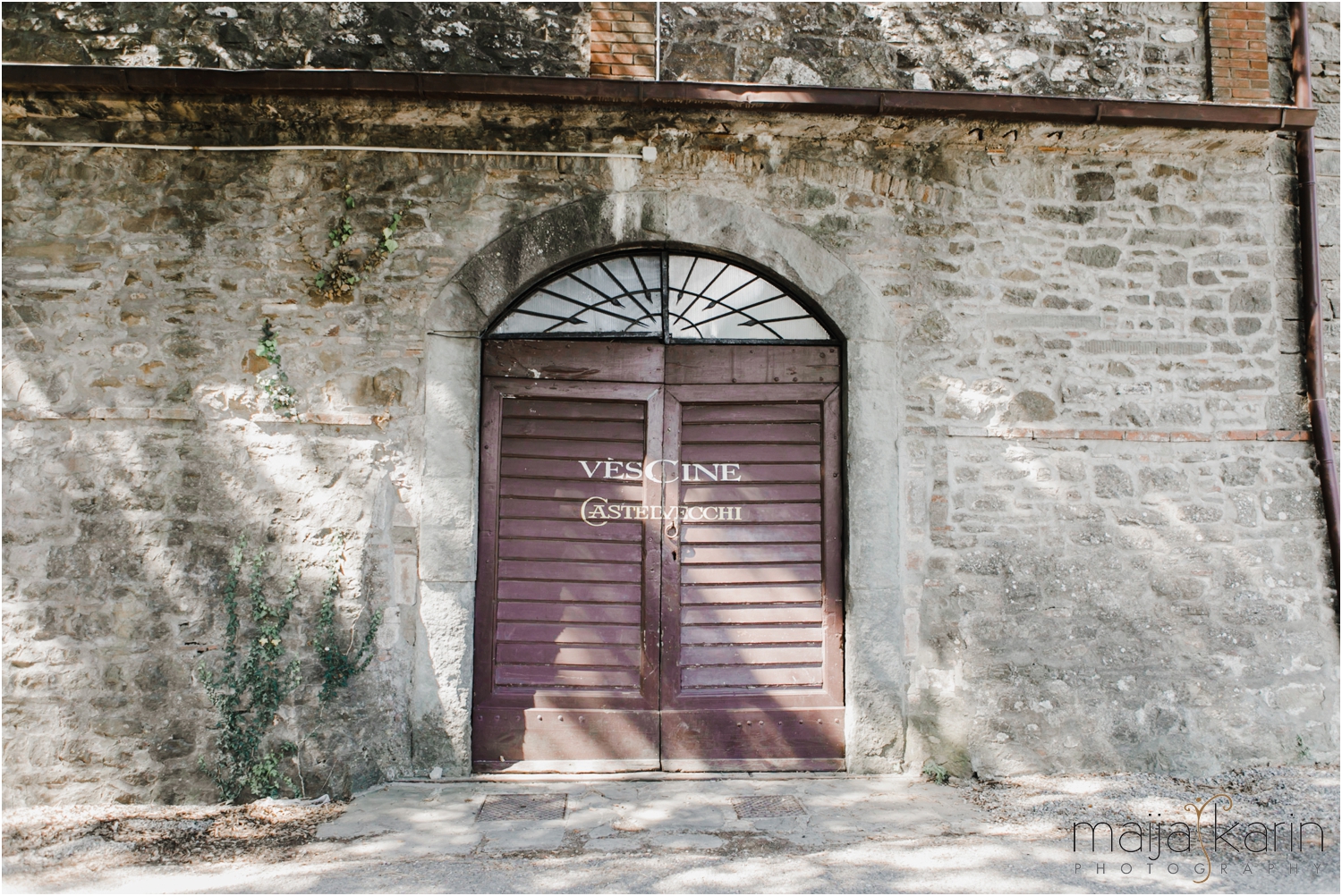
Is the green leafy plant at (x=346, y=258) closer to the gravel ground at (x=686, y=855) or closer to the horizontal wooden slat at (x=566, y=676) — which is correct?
the horizontal wooden slat at (x=566, y=676)

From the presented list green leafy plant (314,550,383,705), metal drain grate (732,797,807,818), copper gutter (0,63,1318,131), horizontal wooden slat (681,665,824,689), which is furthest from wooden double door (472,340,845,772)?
copper gutter (0,63,1318,131)

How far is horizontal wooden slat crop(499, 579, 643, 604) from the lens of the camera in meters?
4.36

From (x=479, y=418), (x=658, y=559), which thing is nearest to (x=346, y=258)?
(x=479, y=418)

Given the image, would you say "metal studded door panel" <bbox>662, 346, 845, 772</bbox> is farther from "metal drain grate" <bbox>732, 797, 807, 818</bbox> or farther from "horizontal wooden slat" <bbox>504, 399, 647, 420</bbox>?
"metal drain grate" <bbox>732, 797, 807, 818</bbox>

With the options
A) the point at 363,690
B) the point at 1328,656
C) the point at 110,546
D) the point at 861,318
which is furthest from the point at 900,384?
the point at 110,546

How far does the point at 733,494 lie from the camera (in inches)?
176

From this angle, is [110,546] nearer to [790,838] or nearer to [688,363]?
[688,363]

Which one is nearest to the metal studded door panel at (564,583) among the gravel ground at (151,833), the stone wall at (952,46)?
the gravel ground at (151,833)

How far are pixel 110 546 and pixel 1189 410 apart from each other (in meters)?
5.71

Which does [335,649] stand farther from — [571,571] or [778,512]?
[778,512]

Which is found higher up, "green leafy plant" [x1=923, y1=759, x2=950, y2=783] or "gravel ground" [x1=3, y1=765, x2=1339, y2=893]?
"green leafy plant" [x1=923, y1=759, x2=950, y2=783]

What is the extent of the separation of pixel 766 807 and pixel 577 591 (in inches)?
56.4

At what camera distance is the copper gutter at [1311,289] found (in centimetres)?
444

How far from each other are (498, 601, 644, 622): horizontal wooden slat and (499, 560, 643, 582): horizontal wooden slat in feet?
0.45
